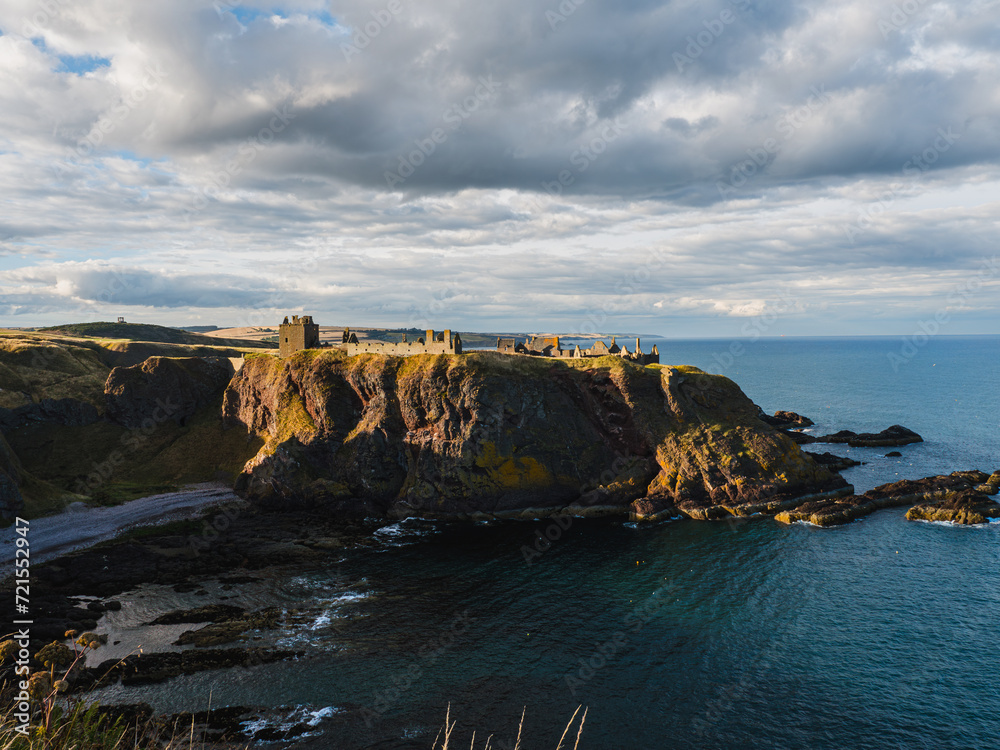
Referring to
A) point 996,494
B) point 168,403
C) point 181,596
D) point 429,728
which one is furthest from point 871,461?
point 168,403

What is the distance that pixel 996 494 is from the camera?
7662 cm

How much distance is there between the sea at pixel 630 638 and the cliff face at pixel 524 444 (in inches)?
277

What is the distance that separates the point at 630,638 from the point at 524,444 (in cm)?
3661

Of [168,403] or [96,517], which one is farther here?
[168,403]

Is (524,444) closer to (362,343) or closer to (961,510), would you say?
(362,343)

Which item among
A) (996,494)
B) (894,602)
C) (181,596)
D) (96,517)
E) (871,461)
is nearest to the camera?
(894,602)

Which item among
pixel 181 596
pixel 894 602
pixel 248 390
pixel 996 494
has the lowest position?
pixel 181 596

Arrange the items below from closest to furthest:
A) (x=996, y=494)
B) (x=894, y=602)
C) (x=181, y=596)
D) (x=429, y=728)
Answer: (x=429, y=728), (x=894, y=602), (x=181, y=596), (x=996, y=494)

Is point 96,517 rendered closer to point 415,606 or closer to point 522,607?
point 415,606

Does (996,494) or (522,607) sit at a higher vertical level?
(996,494)

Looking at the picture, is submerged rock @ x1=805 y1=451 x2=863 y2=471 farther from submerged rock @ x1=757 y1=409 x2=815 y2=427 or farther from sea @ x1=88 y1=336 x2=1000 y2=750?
submerged rock @ x1=757 y1=409 x2=815 y2=427

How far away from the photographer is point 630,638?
4516 centimetres

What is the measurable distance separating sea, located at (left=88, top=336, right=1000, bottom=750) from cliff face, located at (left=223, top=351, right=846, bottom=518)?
23.1ft

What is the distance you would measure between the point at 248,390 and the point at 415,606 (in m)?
63.1
